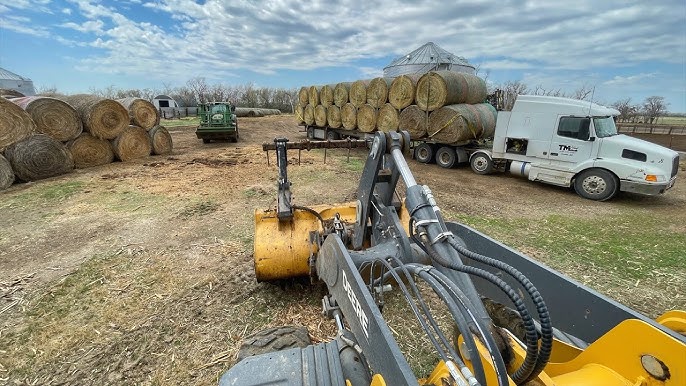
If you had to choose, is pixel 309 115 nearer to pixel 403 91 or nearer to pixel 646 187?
pixel 403 91

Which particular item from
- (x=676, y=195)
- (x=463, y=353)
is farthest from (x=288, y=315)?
(x=676, y=195)

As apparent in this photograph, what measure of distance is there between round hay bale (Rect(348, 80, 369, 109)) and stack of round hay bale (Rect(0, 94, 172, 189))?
300 inches

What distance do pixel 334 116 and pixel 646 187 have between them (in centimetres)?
1106

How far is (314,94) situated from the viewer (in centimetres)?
1694

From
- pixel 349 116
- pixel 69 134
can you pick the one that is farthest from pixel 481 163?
pixel 69 134

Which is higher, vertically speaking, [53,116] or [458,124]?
[458,124]

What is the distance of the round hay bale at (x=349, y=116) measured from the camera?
1398cm

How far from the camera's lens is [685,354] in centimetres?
112

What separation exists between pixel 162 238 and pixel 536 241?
5935 millimetres

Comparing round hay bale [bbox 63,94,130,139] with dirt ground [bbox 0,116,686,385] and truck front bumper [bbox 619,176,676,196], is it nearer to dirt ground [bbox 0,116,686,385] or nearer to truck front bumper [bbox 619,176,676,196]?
dirt ground [bbox 0,116,686,385]

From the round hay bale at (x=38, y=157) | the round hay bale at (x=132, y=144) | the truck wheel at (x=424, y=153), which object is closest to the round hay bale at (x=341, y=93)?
the truck wheel at (x=424, y=153)

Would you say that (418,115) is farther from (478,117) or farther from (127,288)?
(127,288)

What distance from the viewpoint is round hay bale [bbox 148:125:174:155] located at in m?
12.7

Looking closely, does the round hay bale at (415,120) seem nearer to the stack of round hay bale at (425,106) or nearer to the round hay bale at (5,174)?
the stack of round hay bale at (425,106)
